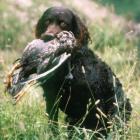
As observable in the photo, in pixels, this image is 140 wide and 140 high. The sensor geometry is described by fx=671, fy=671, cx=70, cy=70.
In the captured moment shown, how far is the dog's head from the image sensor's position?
574 centimetres

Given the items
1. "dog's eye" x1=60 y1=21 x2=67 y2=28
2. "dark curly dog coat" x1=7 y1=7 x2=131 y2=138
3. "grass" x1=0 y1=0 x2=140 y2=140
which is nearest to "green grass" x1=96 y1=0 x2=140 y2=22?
"grass" x1=0 y1=0 x2=140 y2=140

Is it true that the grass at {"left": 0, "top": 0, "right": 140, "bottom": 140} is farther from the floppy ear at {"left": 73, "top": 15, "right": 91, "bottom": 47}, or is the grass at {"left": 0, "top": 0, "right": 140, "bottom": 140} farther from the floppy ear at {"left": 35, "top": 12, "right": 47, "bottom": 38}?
the floppy ear at {"left": 73, "top": 15, "right": 91, "bottom": 47}

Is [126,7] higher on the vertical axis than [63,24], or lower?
higher

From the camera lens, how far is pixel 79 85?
18.7ft

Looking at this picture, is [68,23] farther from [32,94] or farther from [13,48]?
[13,48]

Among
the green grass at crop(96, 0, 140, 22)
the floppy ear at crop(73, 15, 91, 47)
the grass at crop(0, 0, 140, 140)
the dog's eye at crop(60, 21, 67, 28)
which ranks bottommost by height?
the grass at crop(0, 0, 140, 140)

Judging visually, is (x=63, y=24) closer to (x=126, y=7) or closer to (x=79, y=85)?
(x=79, y=85)

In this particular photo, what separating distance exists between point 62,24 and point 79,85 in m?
0.54

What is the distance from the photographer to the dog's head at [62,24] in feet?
18.8

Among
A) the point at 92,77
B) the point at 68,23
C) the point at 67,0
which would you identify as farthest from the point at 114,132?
the point at 67,0

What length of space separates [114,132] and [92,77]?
62 centimetres

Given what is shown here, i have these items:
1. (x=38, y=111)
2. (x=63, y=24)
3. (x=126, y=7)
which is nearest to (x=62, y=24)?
(x=63, y=24)

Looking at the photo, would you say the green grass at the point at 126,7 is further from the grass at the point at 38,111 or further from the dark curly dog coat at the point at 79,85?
the dark curly dog coat at the point at 79,85

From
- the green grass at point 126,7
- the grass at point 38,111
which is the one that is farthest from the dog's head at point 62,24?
the green grass at point 126,7
